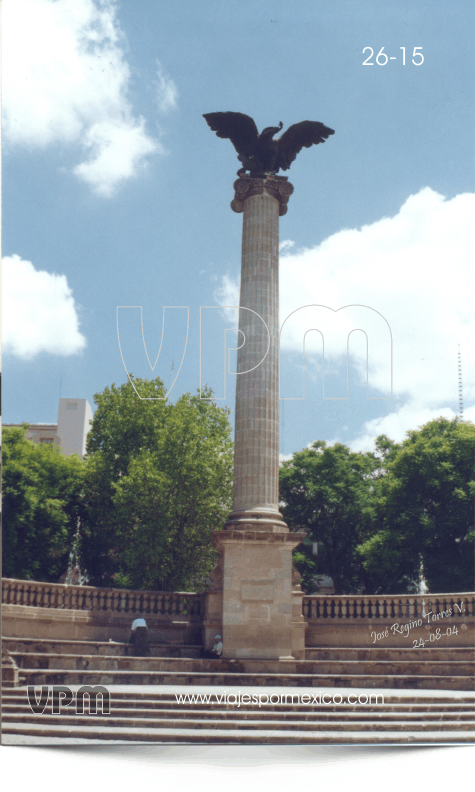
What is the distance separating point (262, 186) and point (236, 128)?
251cm

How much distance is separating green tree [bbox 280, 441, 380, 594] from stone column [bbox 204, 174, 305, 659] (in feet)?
72.5

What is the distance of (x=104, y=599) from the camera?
24.6 metres

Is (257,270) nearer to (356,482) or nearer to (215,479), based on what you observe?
(215,479)

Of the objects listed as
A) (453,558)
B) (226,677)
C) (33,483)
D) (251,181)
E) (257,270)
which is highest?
(251,181)

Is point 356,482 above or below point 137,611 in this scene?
above

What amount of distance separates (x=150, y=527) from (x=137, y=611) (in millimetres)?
9271

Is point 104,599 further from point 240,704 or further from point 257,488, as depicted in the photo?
point 240,704

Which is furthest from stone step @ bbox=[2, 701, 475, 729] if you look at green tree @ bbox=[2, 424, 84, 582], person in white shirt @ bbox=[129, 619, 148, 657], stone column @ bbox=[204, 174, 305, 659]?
green tree @ bbox=[2, 424, 84, 582]

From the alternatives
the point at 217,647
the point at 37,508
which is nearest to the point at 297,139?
the point at 217,647

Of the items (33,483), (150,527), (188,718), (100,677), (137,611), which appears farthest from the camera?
(33,483)

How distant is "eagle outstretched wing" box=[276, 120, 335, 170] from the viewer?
86.0 ft

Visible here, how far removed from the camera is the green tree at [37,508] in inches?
1430

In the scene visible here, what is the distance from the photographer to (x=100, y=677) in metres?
16.9

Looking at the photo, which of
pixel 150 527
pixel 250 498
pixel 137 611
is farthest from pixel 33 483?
pixel 250 498
